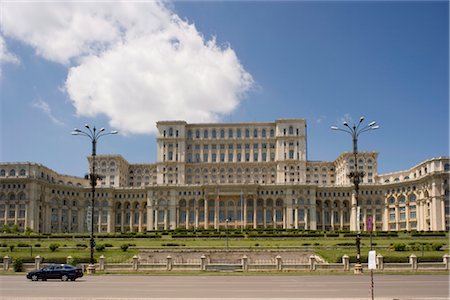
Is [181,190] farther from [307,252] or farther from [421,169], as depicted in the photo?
[307,252]

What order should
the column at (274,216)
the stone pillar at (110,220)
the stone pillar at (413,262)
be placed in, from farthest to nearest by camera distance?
the stone pillar at (110,220) < the column at (274,216) < the stone pillar at (413,262)

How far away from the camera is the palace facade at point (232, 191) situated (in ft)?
436

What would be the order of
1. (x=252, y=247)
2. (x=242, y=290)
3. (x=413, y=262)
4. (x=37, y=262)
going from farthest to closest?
(x=252, y=247) < (x=37, y=262) < (x=413, y=262) < (x=242, y=290)

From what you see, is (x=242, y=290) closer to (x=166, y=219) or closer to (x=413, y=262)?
(x=413, y=262)

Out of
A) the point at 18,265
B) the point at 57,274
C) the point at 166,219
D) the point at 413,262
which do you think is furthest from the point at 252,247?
the point at 166,219

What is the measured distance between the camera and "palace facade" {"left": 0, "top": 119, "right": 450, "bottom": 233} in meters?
133

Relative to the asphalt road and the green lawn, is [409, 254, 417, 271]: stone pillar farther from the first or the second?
the asphalt road

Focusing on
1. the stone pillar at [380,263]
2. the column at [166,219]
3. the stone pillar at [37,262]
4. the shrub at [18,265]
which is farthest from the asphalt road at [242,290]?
the column at [166,219]

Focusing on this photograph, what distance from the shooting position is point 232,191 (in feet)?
468

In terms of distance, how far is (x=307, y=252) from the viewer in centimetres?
6525

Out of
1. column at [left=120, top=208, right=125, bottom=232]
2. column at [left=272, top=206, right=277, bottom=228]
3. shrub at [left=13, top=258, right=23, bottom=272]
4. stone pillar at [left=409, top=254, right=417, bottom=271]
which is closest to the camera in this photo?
stone pillar at [left=409, top=254, right=417, bottom=271]

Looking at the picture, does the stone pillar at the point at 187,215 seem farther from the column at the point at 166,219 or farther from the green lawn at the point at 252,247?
the green lawn at the point at 252,247

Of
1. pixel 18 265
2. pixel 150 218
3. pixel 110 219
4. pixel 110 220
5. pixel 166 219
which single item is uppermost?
pixel 150 218

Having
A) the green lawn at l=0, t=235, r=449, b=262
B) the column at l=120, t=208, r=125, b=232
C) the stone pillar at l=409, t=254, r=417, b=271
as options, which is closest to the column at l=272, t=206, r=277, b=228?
the column at l=120, t=208, r=125, b=232
